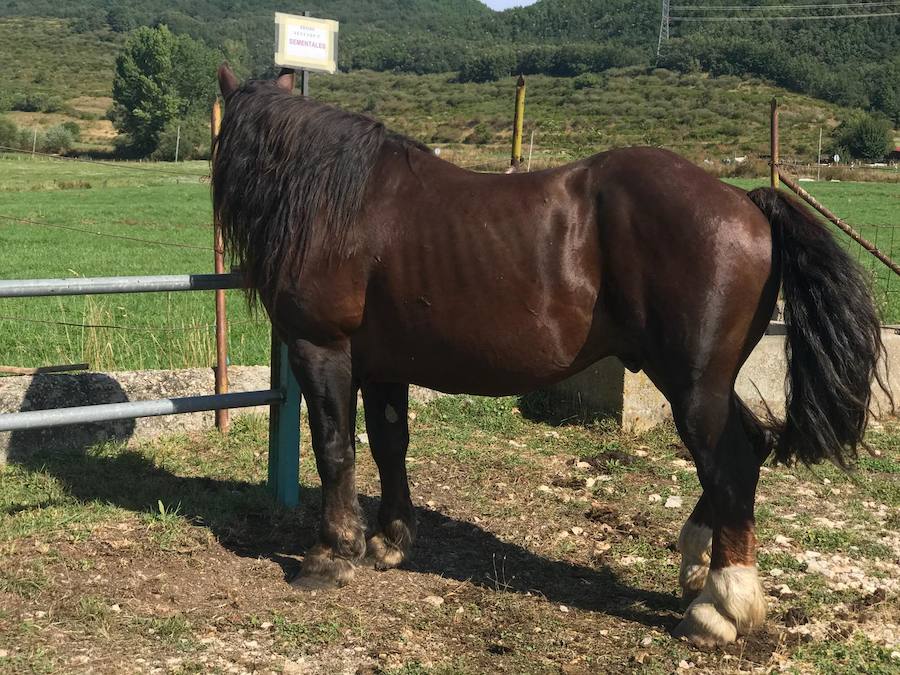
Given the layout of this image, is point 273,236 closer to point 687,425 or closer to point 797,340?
point 687,425

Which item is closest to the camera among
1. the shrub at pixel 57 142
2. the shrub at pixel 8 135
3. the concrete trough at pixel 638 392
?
the concrete trough at pixel 638 392

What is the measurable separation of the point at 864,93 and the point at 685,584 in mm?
88777

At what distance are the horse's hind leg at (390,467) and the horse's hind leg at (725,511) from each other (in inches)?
56.7

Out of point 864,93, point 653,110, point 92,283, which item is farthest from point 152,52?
point 92,283

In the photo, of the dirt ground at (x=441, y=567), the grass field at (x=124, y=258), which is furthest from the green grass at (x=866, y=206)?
the dirt ground at (x=441, y=567)

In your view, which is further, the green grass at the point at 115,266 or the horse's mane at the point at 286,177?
the green grass at the point at 115,266

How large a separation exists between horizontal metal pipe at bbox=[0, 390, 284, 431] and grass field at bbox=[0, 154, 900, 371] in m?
1.36

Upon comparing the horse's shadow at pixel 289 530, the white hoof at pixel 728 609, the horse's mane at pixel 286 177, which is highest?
the horse's mane at pixel 286 177

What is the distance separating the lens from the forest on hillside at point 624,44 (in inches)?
3622

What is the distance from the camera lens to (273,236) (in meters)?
3.78

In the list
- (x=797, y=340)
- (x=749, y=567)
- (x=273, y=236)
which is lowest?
(x=749, y=567)

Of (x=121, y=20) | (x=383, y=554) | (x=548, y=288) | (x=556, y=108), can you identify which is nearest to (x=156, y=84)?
(x=556, y=108)

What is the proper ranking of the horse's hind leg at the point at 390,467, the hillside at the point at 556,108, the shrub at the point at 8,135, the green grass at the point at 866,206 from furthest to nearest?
the hillside at the point at 556,108 → the shrub at the point at 8,135 → the green grass at the point at 866,206 → the horse's hind leg at the point at 390,467

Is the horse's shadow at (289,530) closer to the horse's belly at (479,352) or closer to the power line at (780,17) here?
the horse's belly at (479,352)
